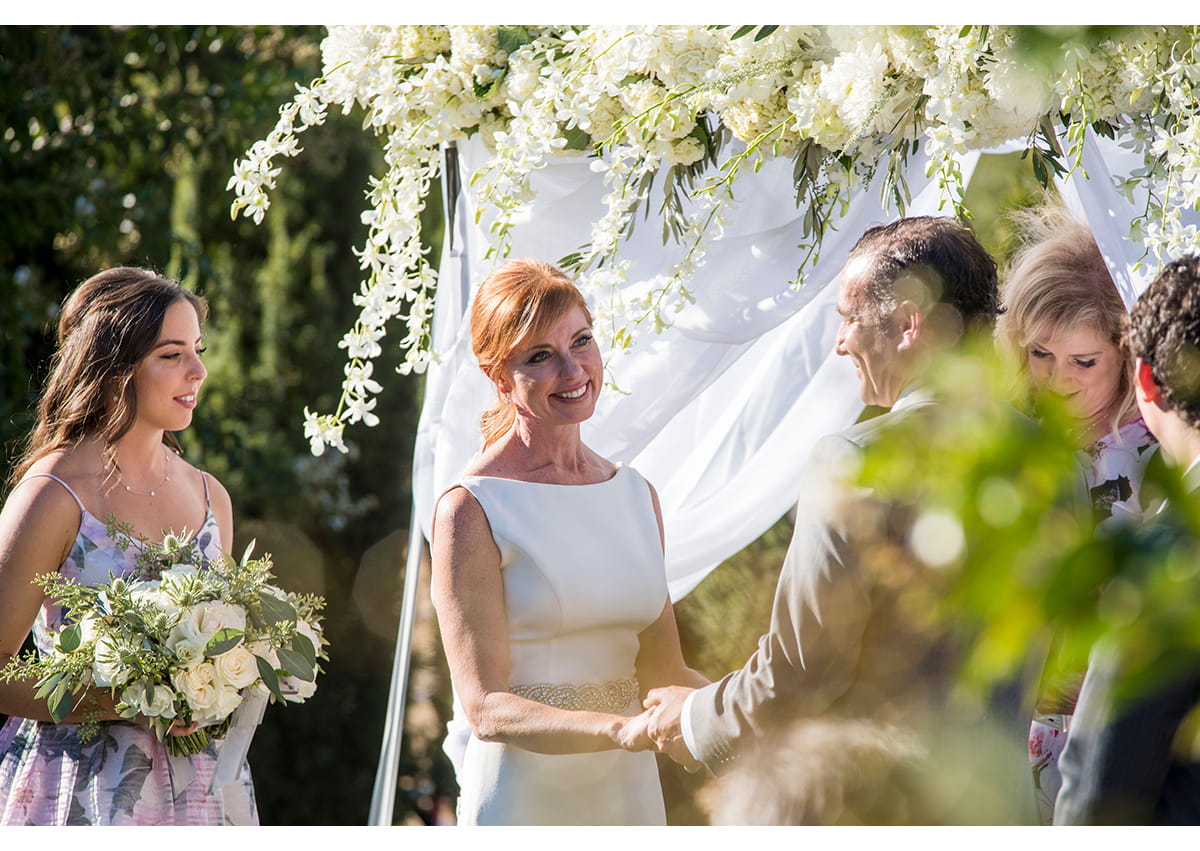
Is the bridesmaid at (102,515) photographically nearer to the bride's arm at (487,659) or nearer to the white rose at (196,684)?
the white rose at (196,684)

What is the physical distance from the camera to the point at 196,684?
7.72ft

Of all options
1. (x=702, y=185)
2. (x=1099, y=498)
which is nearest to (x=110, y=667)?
(x=702, y=185)

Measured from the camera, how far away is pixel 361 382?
2.71 m

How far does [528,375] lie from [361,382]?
0.40 meters

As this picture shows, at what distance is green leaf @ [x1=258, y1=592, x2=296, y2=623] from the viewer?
2463 millimetres

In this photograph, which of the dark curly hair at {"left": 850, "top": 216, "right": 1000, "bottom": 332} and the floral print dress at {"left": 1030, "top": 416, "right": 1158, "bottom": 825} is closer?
the dark curly hair at {"left": 850, "top": 216, "right": 1000, "bottom": 332}

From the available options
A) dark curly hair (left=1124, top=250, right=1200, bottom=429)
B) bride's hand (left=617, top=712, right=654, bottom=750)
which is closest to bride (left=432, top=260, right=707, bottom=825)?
bride's hand (left=617, top=712, right=654, bottom=750)

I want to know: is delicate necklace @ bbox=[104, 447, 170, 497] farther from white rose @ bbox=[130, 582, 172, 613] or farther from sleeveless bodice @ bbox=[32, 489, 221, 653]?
white rose @ bbox=[130, 582, 172, 613]

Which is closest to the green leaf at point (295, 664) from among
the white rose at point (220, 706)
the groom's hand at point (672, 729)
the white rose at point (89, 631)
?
the white rose at point (220, 706)

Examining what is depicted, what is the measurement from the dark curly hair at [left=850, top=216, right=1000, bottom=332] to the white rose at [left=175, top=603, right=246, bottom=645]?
1424mm

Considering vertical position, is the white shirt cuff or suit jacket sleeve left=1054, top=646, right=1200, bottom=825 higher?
the white shirt cuff

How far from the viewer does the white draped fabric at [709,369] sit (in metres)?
2.67

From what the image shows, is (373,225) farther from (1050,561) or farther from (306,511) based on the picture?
(306,511)

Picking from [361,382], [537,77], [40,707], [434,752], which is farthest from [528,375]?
[434,752]
